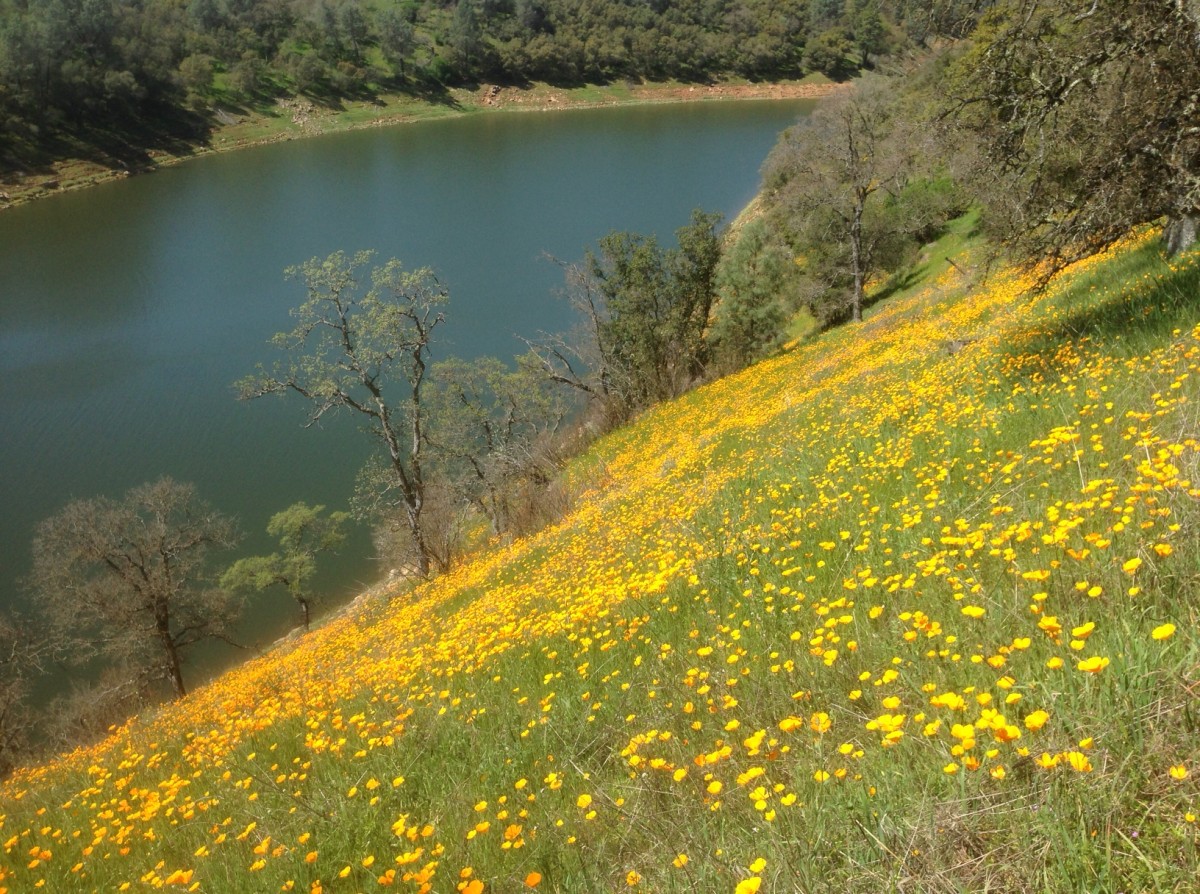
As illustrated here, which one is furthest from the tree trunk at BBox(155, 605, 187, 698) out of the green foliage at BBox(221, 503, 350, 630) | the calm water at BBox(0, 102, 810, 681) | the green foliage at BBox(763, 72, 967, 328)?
the green foliage at BBox(763, 72, 967, 328)

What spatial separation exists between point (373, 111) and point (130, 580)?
118 metres

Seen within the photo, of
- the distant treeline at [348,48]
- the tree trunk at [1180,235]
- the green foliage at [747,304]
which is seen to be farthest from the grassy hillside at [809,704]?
the distant treeline at [348,48]

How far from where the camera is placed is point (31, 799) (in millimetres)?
7781

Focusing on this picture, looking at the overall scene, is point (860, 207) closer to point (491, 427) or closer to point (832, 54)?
point (491, 427)

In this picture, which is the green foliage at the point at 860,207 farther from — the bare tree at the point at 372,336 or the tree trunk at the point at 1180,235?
the tree trunk at the point at 1180,235

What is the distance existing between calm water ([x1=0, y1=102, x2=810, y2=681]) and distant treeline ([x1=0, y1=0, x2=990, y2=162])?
48.2ft

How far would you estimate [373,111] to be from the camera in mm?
125938

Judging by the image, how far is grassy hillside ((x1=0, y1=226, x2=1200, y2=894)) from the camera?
240cm

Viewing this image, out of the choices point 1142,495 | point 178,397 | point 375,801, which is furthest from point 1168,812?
point 178,397

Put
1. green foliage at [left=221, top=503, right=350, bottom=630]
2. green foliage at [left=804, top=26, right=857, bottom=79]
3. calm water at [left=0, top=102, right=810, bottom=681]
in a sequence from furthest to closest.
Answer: green foliage at [left=804, top=26, right=857, bottom=79]
calm water at [left=0, top=102, right=810, bottom=681]
green foliage at [left=221, top=503, right=350, bottom=630]

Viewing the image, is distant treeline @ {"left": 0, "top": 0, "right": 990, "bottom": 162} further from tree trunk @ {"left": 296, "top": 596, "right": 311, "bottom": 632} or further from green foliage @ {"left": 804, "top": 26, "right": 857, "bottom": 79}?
tree trunk @ {"left": 296, "top": 596, "right": 311, "bottom": 632}

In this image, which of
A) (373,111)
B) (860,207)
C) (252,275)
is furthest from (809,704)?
(373,111)

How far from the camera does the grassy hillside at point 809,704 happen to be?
2.40m

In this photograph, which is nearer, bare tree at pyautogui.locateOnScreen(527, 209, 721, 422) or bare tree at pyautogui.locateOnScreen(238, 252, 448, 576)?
bare tree at pyautogui.locateOnScreen(238, 252, 448, 576)
